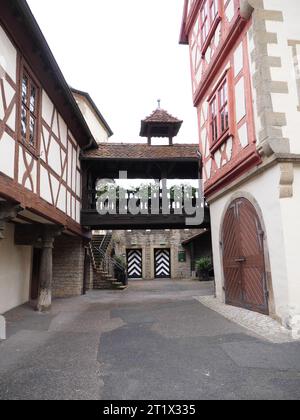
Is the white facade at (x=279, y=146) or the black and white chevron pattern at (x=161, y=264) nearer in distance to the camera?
the white facade at (x=279, y=146)

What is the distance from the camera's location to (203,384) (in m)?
3.51

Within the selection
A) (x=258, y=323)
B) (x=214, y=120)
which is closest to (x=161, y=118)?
(x=214, y=120)

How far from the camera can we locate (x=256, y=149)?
6.33 m

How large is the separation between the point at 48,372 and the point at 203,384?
Answer: 1.81 m

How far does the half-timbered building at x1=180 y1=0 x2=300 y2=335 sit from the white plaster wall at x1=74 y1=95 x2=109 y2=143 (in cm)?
986

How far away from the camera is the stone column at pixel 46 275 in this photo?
843cm

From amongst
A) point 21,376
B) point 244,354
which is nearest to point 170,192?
point 244,354

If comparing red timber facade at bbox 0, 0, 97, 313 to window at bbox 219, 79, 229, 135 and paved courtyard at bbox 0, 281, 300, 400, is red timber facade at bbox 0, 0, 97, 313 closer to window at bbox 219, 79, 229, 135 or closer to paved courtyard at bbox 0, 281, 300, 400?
paved courtyard at bbox 0, 281, 300, 400

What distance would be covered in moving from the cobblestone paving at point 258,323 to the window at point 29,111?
5.28m

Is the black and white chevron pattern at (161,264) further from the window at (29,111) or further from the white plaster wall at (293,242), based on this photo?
the white plaster wall at (293,242)

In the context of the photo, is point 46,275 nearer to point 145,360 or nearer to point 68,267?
point 68,267

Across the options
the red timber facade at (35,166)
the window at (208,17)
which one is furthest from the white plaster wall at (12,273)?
the window at (208,17)
